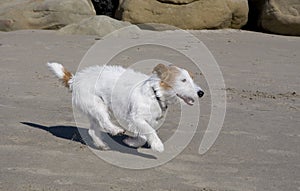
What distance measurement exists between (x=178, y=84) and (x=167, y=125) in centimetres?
164

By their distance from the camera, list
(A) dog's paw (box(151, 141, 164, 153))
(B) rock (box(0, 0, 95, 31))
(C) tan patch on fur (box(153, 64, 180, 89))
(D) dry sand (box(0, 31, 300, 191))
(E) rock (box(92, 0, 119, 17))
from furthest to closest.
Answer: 1. (E) rock (box(92, 0, 119, 17))
2. (B) rock (box(0, 0, 95, 31))
3. (C) tan patch on fur (box(153, 64, 180, 89))
4. (A) dog's paw (box(151, 141, 164, 153))
5. (D) dry sand (box(0, 31, 300, 191))

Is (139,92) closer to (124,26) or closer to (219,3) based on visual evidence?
(124,26)

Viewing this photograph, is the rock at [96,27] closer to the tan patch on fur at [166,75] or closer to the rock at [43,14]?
the rock at [43,14]

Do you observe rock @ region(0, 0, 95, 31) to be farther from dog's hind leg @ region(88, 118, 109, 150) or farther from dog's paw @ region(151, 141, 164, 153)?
dog's paw @ region(151, 141, 164, 153)

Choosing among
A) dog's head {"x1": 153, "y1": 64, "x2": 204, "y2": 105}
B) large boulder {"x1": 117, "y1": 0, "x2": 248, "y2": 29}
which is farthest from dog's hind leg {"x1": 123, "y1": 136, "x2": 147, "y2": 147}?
large boulder {"x1": 117, "y1": 0, "x2": 248, "y2": 29}

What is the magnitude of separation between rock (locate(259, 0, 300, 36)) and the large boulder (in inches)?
42.3

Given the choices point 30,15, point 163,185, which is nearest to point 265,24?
point 30,15

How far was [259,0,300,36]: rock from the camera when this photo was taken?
1862 centimetres

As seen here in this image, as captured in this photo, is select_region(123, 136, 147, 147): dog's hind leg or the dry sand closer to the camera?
the dry sand

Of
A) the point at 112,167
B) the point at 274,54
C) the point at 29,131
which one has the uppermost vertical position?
the point at 112,167

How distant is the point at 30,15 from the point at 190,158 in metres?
12.0

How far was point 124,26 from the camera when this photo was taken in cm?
1716

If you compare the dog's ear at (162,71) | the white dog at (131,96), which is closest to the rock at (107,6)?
the white dog at (131,96)

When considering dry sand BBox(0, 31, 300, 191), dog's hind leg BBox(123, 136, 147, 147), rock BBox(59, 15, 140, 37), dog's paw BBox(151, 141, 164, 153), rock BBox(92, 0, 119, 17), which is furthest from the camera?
rock BBox(92, 0, 119, 17)
